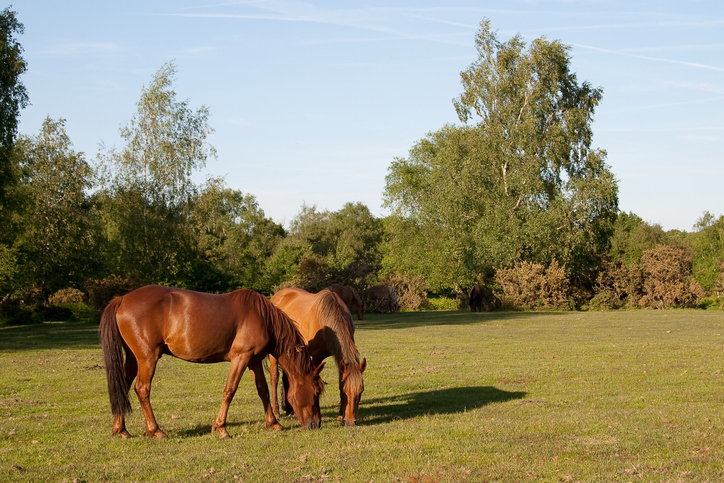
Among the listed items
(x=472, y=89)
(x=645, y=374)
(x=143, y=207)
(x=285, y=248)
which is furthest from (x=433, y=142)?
(x=645, y=374)

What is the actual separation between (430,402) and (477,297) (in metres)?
29.0

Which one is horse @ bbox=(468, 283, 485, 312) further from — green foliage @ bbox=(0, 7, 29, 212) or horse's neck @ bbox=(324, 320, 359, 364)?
horse's neck @ bbox=(324, 320, 359, 364)

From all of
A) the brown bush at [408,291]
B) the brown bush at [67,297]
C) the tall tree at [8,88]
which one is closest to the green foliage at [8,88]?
the tall tree at [8,88]

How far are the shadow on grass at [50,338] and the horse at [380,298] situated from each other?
646 inches

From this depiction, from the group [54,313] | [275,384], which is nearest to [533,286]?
[54,313]

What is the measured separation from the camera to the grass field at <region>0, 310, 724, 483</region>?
5.88 meters

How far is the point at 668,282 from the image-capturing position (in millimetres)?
39469

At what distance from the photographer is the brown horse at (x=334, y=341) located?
26.7ft

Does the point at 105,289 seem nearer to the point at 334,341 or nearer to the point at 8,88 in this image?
the point at 8,88

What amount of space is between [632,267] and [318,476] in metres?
39.0

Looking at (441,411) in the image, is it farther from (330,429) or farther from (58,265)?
(58,265)

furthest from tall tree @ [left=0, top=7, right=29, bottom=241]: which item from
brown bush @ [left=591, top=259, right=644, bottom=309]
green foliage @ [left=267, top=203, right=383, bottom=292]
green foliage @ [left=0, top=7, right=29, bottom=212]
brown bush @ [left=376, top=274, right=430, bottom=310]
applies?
brown bush @ [left=591, top=259, right=644, bottom=309]

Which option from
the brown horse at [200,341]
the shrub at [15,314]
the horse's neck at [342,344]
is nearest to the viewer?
the brown horse at [200,341]

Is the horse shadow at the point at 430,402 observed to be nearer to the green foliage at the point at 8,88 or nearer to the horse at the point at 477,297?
the green foliage at the point at 8,88
